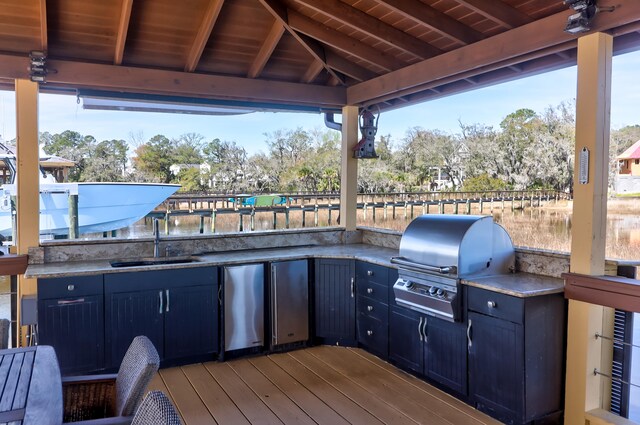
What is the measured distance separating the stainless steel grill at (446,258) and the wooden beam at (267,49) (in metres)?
1.92

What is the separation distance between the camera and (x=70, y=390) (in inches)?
75.0

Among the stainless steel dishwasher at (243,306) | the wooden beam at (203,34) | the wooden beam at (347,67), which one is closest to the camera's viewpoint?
the wooden beam at (203,34)

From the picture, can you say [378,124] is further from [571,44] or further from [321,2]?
[571,44]

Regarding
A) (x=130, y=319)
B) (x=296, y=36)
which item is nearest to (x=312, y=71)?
(x=296, y=36)

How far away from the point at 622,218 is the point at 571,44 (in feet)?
3.51

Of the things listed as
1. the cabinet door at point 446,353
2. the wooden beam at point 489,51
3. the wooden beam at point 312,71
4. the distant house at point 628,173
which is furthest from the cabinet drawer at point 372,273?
the wooden beam at point 312,71

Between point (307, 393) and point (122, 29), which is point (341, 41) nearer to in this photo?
point (122, 29)

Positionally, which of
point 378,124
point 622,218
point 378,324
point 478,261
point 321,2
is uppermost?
point 321,2

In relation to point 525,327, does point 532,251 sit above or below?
above

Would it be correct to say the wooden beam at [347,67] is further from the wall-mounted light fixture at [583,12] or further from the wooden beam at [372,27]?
the wall-mounted light fixture at [583,12]

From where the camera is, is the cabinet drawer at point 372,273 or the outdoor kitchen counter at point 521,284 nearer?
the outdoor kitchen counter at point 521,284

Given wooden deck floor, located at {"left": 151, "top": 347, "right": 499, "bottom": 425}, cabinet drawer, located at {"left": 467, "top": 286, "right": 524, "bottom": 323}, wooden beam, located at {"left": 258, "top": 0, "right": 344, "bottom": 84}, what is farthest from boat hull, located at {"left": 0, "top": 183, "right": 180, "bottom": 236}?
cabinet drawer, located at {"left": 467, "top": 286, "right": 524, "bottom": 323}

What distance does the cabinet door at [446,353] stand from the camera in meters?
3.14

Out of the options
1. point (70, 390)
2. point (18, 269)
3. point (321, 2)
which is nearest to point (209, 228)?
point (18, 269)
